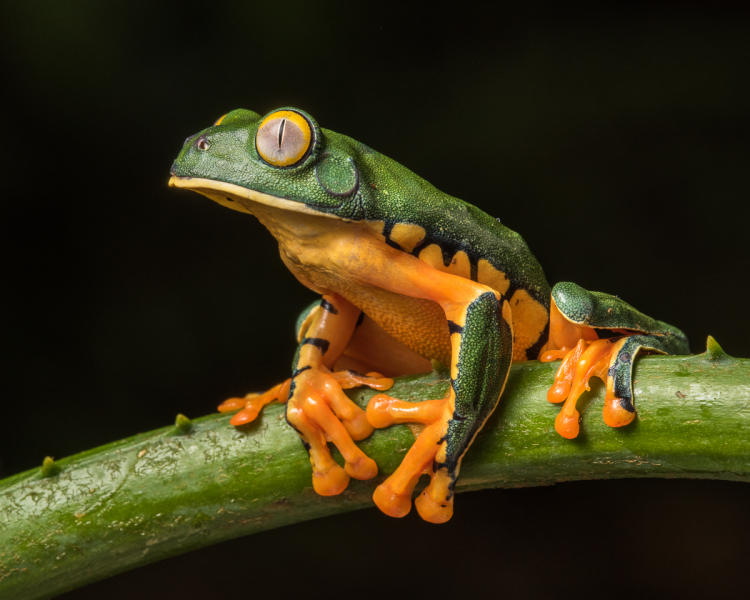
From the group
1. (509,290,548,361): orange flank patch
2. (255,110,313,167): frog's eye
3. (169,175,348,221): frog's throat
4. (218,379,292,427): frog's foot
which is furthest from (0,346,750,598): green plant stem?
(255,110,313,167): frog's eye

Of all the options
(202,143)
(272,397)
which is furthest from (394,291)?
(202,143)

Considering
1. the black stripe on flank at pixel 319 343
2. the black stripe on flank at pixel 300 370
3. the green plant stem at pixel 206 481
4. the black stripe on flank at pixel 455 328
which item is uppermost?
the black stripe on flank at pixel 455 328

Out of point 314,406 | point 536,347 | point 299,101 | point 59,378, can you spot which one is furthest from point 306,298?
point 314,406

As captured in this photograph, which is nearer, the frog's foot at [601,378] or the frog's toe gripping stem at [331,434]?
the frog's foot at [601,378]

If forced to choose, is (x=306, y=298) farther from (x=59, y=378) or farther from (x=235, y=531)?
(x=235, y=531)

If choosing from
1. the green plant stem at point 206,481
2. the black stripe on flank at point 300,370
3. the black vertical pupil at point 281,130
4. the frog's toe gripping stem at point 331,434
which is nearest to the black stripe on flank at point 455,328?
the green plant stem at point 206,481

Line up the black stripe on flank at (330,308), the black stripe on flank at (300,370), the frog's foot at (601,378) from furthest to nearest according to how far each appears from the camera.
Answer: the black stripe on flank at (330,308)
the black stripe on flank at (300,370)
the frog's foot at (601,378)

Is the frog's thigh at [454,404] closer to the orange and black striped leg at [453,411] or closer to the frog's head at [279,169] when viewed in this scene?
the orange and black striped leg at [453,411]
